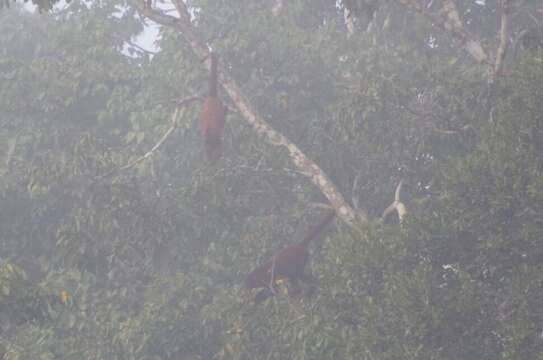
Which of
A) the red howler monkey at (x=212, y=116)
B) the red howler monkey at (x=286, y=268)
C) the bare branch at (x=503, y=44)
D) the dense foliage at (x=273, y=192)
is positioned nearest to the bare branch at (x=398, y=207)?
the dense foliage at (x=273, y=192)

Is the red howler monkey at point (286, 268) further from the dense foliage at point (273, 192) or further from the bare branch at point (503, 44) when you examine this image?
the bare branch at point (503, 44)

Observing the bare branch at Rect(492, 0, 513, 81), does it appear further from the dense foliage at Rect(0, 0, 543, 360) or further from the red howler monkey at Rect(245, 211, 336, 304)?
the red howler monkey at Rect(245, 211, 336, 304)

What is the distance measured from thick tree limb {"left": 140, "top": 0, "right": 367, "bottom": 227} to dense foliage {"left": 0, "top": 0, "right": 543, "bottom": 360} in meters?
0.30

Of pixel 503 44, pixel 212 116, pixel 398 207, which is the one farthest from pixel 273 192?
pixel 503 44

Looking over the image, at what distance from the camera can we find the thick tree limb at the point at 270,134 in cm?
922

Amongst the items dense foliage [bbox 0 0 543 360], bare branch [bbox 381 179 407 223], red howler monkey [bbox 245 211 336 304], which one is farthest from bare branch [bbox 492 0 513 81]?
red howler monkey [bbox 245 211 336 304]

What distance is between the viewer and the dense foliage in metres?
7.11

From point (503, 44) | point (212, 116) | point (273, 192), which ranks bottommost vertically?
point (273, 192)

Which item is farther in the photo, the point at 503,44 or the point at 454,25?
the point at 454,25

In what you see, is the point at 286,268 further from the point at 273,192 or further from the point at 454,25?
the point at 454,25

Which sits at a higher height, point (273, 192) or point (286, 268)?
point (273, 192)

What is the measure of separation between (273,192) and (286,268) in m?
1.96

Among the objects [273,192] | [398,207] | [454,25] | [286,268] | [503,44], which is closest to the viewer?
[503,44]

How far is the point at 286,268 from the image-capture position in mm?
9102
